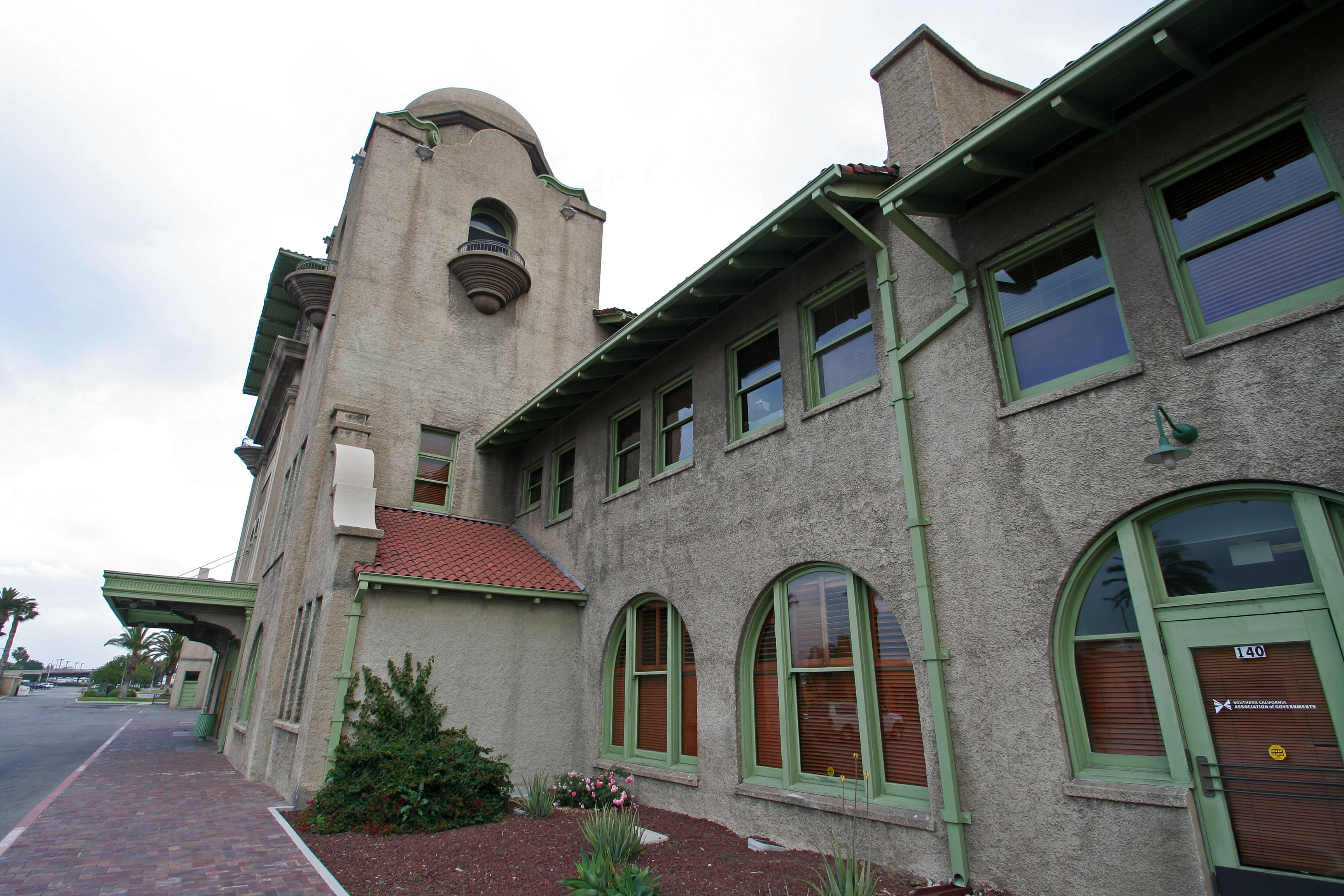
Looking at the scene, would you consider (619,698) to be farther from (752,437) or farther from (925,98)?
(925,98)

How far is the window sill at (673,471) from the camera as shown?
10531 mm

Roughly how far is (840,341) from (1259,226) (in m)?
4.09

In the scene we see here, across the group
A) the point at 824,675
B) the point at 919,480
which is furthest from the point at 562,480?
the point at 919,480

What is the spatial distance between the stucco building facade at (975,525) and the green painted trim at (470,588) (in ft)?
0.21

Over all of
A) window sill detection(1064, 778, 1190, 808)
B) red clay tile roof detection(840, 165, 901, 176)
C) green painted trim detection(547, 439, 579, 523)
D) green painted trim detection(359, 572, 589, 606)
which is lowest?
window sill detection(1064, 778, 1190, 808)

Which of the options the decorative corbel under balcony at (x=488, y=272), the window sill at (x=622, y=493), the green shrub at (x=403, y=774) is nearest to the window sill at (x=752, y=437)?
the window sill at (x=622, y=493)

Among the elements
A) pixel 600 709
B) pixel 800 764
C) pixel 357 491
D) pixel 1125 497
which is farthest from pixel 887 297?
pixel 357 491

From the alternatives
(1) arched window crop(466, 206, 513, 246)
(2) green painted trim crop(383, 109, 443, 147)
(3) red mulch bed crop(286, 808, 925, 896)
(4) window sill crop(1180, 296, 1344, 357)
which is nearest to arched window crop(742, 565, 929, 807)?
(3) red mulch bed crop(286, 808, 925, 896)

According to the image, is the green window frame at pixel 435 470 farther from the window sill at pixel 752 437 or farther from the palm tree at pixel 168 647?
the palm tree at pixel 168 647

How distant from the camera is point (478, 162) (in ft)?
60.7

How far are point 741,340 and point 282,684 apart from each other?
1061cm

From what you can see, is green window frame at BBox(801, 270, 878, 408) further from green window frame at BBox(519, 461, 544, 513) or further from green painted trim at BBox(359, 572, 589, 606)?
green window frame at BBox(519, 461, 544, 513)

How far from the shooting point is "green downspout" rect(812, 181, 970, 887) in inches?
240

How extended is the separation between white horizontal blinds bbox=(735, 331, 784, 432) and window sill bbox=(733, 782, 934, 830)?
4.46 meters
